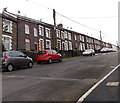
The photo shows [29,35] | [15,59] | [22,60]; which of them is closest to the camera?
[15,59]

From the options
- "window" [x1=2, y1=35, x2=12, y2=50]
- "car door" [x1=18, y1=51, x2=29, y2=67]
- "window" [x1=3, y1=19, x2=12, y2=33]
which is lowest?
"car door" [x1=18, y1=51, x2=29, y2=67]

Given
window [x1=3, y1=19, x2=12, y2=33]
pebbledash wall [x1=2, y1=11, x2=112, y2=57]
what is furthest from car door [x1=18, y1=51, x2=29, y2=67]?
window [x1=3, y1=19, x2=12, y2=33]

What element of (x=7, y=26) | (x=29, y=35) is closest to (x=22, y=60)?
(x=7, y=26)

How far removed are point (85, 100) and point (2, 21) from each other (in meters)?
20.0

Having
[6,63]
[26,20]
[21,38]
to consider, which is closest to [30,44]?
[21,38]

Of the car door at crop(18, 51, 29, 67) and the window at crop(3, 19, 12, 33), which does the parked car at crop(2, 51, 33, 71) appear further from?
the window at crop(3, 19, 12, 33)

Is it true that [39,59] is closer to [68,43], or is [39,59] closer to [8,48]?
[8,48]

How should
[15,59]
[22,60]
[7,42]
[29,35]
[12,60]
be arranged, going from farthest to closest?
[29,35] → [7,42] → [22,60] → [15,59] → [12,60]

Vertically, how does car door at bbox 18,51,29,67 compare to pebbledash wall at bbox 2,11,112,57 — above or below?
below

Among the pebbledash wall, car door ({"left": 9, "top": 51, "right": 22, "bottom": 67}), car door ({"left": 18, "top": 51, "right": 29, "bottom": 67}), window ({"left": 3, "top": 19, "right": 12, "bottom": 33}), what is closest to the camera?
car door ({"left": 9, "top": 51, "right": 22, "bottom": 67})

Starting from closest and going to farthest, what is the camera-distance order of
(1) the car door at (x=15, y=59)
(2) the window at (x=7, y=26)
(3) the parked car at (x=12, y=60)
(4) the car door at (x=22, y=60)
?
(3) the parked car at (x=12, y=60) → (1) the car door at (x=15, y=59) → (4) the car door at (x=22, y=60) → (2) the window at (x=7, y=26)

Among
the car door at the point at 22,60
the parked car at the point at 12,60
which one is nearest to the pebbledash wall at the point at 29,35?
the car door at the point at 22,60

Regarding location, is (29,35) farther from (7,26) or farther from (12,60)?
(12,60)

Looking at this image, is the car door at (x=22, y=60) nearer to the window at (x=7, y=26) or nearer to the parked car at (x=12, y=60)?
the parked car at (x=12, y=60)
